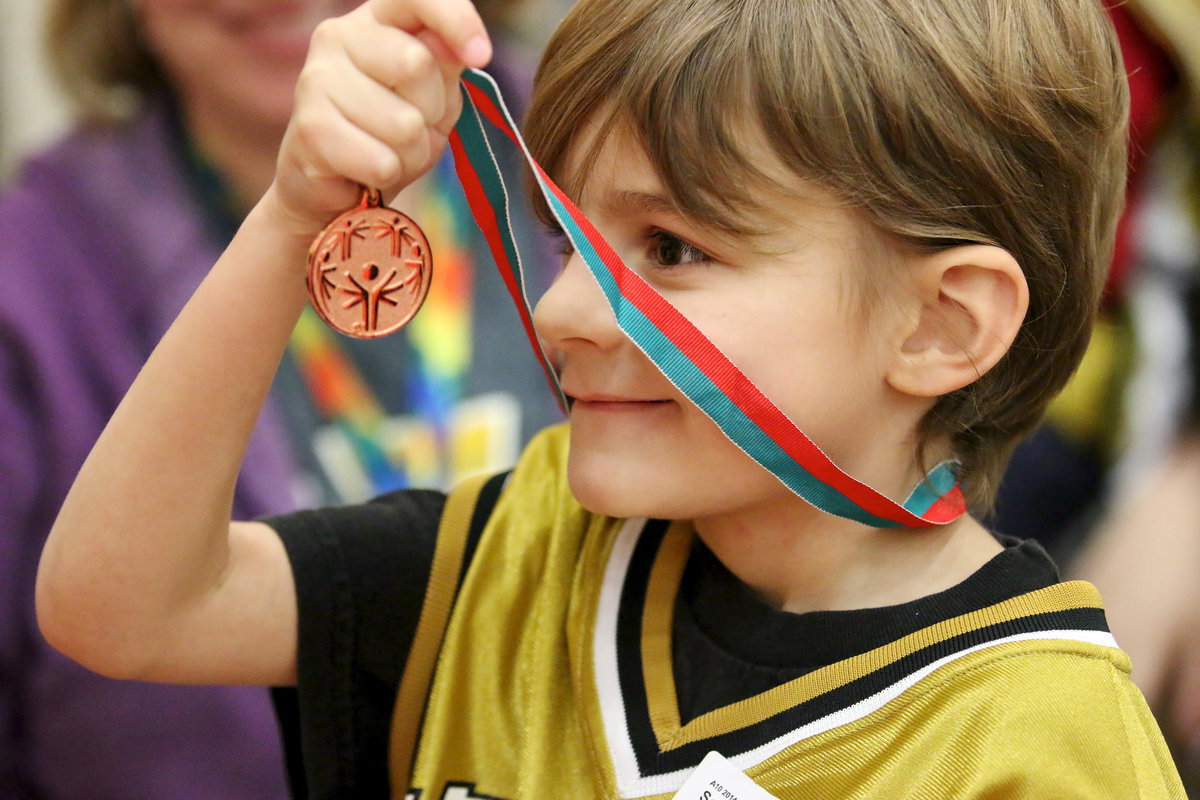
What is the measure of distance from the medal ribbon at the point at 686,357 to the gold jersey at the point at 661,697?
105 mm

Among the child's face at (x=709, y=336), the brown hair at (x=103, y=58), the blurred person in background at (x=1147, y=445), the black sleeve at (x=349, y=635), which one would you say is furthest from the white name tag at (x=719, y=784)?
the brown hair at (x=103, y=58)

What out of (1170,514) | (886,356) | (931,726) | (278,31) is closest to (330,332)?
(278,31)

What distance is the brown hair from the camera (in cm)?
173

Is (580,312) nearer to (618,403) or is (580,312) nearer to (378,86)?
(618,403)

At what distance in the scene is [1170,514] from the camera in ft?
6.18

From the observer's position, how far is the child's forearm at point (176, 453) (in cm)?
83

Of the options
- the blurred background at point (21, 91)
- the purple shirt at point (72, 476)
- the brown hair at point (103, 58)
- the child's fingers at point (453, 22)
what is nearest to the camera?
the child's fingers at point (453, 22)

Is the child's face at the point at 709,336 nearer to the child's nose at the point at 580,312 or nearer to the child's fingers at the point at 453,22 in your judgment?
the child's nose at the point at 580,312

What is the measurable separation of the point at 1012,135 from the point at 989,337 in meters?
0.14

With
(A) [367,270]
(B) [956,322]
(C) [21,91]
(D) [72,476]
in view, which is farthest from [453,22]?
(C) [21,91]

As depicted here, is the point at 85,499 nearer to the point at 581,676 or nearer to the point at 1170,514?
the point at 581,676

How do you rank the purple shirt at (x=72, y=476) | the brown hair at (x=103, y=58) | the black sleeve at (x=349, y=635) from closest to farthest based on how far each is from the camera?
the black sleeve at (x=349, y=635) < the purple shirt at (x=72, y=476) < the brown hair at (x=103, y=58)

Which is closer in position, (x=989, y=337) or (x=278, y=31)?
(x=989, y=337)

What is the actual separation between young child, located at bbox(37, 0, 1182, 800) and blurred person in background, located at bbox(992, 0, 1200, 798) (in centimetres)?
90
